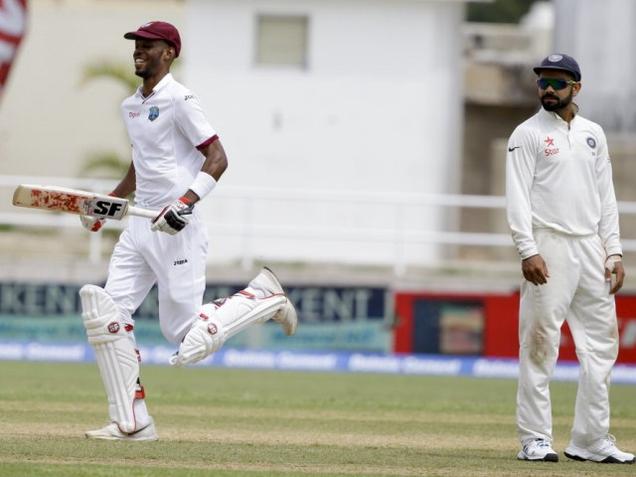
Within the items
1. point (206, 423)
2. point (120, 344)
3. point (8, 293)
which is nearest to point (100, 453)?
point (120, 344)

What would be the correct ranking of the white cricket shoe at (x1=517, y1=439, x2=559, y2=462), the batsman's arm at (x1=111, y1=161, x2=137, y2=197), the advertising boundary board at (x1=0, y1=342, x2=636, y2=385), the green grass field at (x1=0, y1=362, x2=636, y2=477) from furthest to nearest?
the advertising boundary board at (x1=0, y1=342, x2=636, y2=385)
the batsman's arm at (x1=111, y1=161, x2=137, y2=197)
the white cricket shoe at (x1=517, y1=439, x2=559, y2=462)
the green grass field at (x1=0, y1=362, x2=636, y2=477)

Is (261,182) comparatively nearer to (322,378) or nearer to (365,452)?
(322,378)

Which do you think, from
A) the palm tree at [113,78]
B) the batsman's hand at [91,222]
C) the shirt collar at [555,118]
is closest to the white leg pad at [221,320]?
the batsman's hand at [91,222]

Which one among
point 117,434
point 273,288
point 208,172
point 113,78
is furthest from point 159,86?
point 113,78

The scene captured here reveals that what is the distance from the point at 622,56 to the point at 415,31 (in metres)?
3.00

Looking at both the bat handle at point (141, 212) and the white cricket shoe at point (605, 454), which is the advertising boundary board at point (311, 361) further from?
the bat handle at point (141, 212)

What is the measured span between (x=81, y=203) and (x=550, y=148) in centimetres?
229

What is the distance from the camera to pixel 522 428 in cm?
786

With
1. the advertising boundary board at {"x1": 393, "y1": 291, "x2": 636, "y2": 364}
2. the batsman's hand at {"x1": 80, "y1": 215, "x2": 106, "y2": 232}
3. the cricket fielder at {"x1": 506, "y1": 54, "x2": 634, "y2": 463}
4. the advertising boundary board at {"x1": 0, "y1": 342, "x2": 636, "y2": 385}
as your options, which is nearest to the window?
the advertising boundary board at {"x1": 393, "y1": 291, "x2": 636, "y2": 364}

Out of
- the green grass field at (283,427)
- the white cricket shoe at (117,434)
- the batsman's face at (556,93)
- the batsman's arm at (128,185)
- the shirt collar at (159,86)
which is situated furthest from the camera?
the batsman's arm at (128,185)

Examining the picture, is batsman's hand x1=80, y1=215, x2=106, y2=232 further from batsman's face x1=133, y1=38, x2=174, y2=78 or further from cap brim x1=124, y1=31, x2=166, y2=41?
cap brim x1=124, y1=31, x2=166, y2=41

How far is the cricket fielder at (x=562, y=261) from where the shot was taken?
7816mm

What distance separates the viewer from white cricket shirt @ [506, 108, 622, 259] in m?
7.82

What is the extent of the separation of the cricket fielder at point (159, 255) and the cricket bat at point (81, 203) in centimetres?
19
